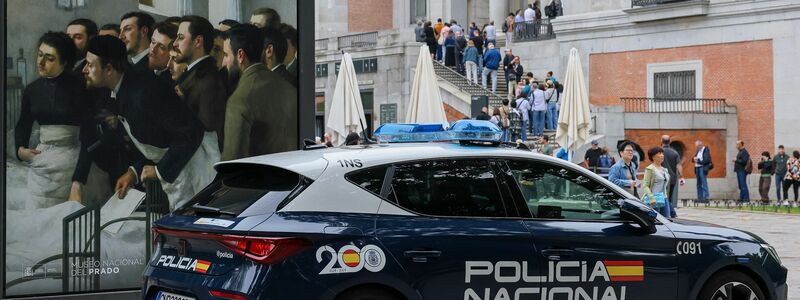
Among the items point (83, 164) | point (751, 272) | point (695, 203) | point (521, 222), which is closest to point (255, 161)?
point (521, 222)

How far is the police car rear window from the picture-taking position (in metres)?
6.93

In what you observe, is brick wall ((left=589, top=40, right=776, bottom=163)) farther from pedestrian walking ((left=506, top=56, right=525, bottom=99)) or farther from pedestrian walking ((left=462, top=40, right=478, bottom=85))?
pedestrian walking ((left=462, top=40, right=478, bottom=85))

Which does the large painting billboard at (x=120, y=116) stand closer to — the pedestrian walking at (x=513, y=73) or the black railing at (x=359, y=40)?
the pedestrian walking at (x=513, y=73)

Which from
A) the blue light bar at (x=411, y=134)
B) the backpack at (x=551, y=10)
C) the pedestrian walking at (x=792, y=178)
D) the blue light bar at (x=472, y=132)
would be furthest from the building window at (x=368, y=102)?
the blue light bar at (x=472, y=132)

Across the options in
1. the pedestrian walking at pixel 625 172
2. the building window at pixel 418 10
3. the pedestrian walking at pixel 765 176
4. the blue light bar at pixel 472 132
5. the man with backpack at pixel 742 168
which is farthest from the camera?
the building window at pixel 418 10

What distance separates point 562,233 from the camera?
25.2 feet

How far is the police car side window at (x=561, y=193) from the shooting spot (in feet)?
25.5

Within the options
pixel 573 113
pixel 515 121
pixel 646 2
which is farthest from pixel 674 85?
pixel 573 113

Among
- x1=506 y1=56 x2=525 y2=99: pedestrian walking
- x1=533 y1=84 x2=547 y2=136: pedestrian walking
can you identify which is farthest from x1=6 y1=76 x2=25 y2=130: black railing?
x1=506 y1=56 x2=525 y2=99: pedestrian walking

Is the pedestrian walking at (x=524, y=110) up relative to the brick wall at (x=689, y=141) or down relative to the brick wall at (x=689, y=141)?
up

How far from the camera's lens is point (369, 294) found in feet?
22.8

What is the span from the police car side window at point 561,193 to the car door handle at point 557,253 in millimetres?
235

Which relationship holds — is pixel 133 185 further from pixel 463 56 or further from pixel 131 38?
pixel 463 56

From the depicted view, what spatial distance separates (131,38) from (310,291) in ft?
11.5
